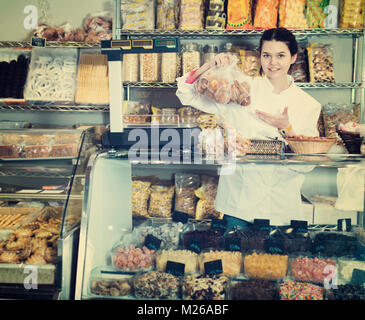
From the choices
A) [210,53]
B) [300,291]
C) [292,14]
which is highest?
[292,14]

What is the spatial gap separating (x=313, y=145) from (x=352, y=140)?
7.5 inches

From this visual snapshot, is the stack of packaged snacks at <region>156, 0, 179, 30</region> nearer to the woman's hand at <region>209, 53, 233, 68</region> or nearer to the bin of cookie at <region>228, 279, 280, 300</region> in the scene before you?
the woman's hand at <region>209, 53, 233, 68</region>

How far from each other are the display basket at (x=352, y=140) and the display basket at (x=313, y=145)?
71mm

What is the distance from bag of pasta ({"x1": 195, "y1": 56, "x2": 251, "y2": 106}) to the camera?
1.89 m

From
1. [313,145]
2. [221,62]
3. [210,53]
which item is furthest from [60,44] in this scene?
[313,145]

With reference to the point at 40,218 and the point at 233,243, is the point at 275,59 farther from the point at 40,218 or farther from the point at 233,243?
the point at 40,218

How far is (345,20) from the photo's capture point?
278 centimetres

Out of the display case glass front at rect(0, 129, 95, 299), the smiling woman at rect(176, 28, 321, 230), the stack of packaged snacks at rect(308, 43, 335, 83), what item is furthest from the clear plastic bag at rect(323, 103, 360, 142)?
the display case glass front at rect(0, 129, 95, 299)

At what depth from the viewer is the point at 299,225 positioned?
66.9 inches

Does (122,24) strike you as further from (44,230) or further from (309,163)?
(309,163)

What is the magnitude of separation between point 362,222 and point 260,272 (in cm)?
69

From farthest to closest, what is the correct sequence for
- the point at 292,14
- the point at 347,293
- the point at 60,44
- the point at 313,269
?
1. the point at 60,44
2. the point at 292,14
3. the point at 313,269
4. the point at 347,293
